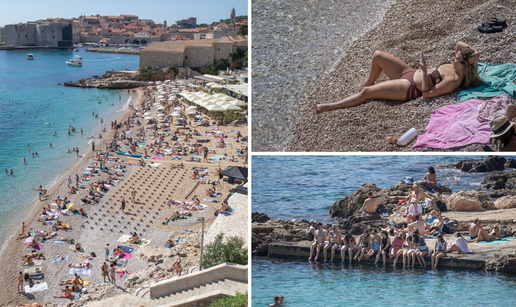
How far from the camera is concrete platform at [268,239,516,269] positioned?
5523mm

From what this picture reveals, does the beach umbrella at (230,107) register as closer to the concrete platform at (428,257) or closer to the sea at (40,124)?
the sea at (40,124)

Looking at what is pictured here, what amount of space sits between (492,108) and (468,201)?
120 inches

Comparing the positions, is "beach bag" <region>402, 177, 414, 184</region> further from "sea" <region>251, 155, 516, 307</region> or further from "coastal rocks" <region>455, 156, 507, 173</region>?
"coastal rocks" <region>455, 156, 507, 173</region>

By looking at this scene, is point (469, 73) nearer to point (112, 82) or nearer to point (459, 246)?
point (459, 246)

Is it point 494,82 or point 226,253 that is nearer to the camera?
point 494,82

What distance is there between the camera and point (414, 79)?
16.8 ft

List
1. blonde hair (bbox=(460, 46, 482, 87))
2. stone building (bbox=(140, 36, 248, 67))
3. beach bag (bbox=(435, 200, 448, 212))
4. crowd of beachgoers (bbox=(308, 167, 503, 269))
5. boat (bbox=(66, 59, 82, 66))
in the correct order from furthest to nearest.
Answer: boat (bbox=(66, 59, 82, 66)) → stone building (bbox=(140, 36, 248, 67)) → beach bag (bbox=(435, 200, 448, 212)) → crowd of beachgoers (bbox=(308, 167, 503, 269)) → blonde hair (bbox=(460, 46, 482, 87))

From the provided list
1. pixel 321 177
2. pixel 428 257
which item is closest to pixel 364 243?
pixel 428 257

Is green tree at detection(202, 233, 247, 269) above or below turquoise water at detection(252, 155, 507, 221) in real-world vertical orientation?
below

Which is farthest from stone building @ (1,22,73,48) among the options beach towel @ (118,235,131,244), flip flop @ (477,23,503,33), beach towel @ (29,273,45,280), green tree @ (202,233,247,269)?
flip flop @ (477,23,503,33)

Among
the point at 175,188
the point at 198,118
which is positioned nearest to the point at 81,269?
the point at 175,188

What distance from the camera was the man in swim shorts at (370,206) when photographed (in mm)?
6565

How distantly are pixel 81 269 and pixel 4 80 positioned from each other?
6487cm

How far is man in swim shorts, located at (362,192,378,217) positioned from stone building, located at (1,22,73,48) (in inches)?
5064
